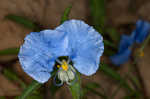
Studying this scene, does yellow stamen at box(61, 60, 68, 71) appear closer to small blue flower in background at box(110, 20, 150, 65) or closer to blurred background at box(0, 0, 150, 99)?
blurred background at box(0, 0, 150, 99)

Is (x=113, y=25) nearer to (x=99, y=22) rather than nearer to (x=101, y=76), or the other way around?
(x=99, y=22)

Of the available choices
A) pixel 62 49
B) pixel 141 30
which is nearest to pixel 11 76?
pixel 62 49

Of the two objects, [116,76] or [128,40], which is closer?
[116,76]

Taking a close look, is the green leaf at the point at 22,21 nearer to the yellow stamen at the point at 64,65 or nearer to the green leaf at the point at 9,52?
the green leaf at the point at 9,52

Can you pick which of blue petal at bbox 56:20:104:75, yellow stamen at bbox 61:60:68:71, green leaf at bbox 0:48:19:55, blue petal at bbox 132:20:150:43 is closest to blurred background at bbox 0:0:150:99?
green leaf at bbox 0:48:19:55

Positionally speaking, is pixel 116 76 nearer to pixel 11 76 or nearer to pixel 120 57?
pixel 120 57

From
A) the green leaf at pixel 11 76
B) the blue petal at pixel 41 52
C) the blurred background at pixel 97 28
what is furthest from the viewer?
the blurred background at pixel 97 28

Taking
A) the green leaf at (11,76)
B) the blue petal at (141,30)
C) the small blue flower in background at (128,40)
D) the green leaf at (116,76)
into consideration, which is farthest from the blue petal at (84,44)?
the blue petal at (141,30)
